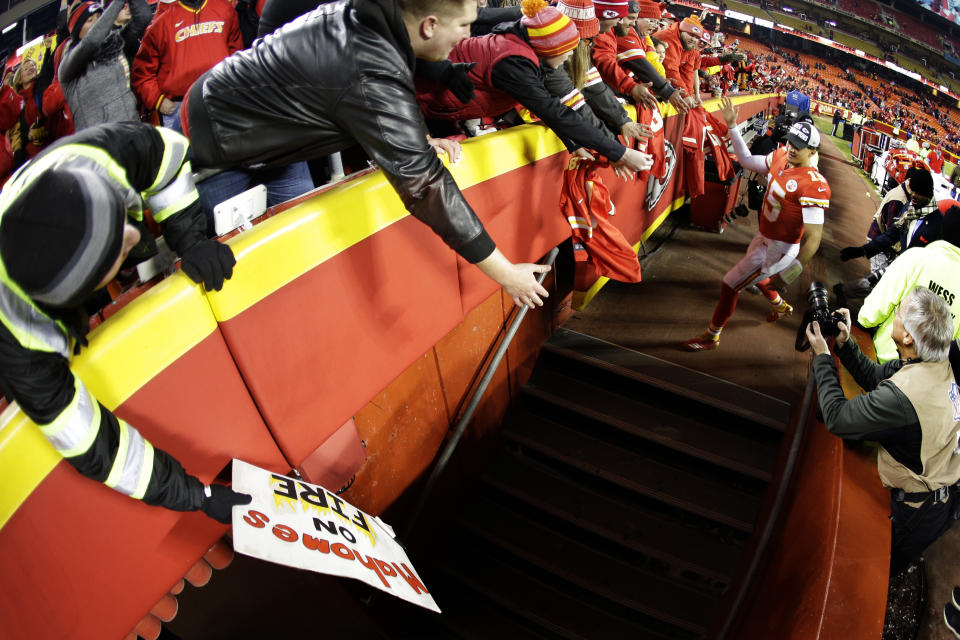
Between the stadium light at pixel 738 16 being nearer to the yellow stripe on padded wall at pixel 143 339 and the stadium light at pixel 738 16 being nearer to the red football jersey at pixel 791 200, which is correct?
the red football jersey at pixel 791 200

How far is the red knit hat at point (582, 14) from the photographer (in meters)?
2.88

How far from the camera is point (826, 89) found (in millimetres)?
31484

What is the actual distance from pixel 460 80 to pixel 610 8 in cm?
212

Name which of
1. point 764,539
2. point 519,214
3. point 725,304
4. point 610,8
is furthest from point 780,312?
point 610,8

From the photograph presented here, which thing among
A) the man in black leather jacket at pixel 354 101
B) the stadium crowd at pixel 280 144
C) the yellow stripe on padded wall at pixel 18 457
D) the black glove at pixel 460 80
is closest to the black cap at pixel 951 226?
the stadium crowd at pixel 280 144

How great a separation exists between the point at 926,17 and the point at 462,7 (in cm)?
4549

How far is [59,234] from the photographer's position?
3.69ft

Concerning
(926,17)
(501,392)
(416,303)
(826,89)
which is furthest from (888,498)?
(926,17)

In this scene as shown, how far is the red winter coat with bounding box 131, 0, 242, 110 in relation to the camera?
3299 mm

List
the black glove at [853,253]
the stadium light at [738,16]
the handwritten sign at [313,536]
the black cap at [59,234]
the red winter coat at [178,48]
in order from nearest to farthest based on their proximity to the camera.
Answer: the black cap at [59,234]
the handwritten sign at [313,536]
the red winter coat at [178,48]
the black glove at [853,253]
the stadium light at [738,16]

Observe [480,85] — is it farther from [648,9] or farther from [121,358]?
[648,9]

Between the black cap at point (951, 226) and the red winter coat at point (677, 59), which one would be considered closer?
the black cap at point (951, 226)

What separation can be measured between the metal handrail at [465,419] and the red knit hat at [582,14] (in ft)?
4.45

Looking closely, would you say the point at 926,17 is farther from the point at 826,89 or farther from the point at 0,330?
the point at 0,330
